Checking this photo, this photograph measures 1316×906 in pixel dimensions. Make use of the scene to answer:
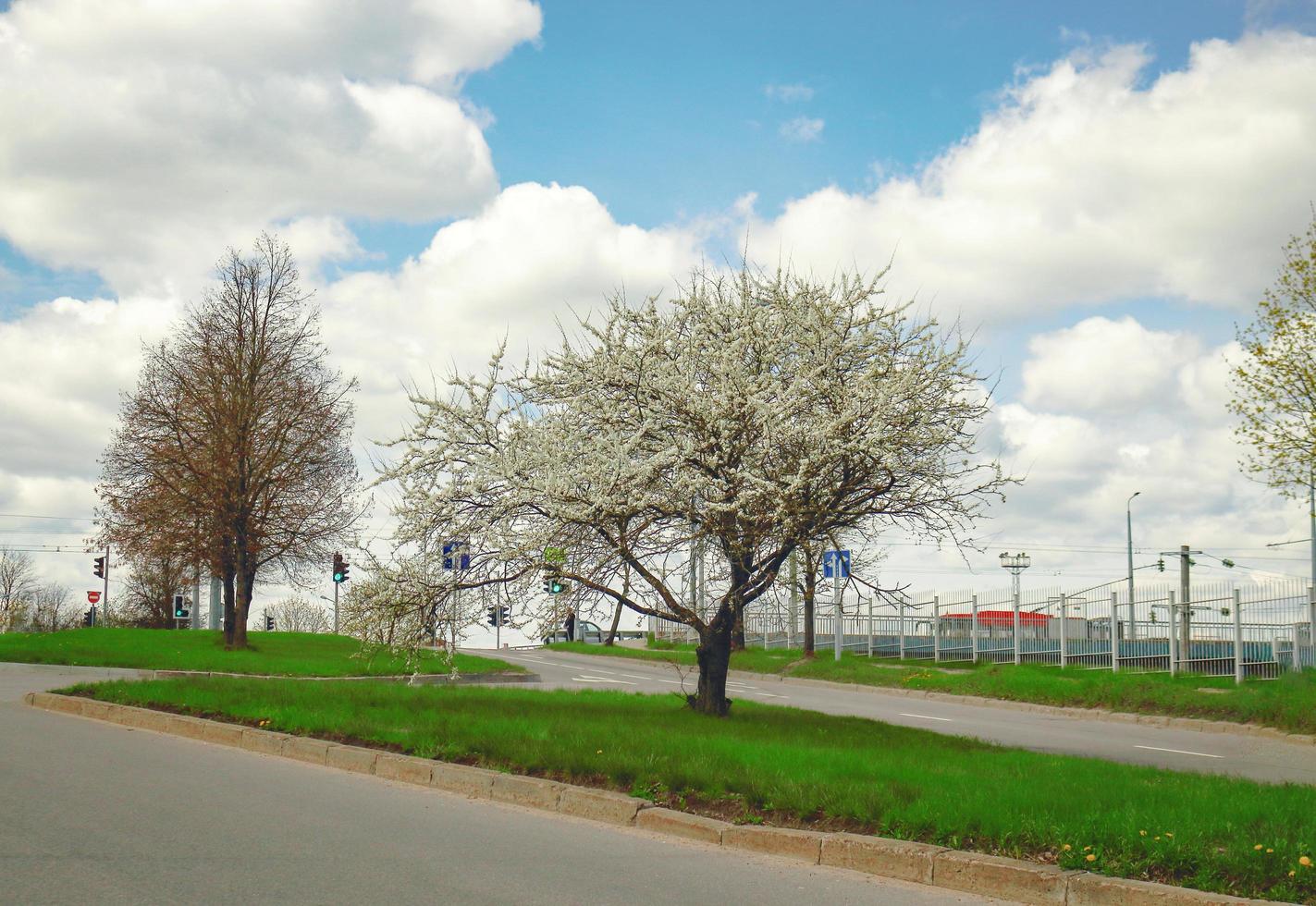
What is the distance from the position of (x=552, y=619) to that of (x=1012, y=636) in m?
21.0

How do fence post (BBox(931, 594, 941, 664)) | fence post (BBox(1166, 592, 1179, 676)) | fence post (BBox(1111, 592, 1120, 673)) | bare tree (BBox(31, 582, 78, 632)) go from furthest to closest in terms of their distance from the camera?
1. bare tree (BBox(31, 582, 78, 632))
2. fence post (BBox(931, 594, 941, 664))
3. fence post (BBox(1111, 592, 1120, 673))
4. fence post (BBox(1166, 592, 1179, 676))

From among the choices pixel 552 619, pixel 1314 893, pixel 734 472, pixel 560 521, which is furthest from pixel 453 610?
pixel 1314 893

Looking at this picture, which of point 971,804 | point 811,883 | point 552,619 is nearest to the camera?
point 811,883

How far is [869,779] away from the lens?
884cm

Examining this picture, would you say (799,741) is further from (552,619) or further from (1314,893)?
(1314,893)

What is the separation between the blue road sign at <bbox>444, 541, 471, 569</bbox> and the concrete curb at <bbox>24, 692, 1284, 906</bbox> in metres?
3.29

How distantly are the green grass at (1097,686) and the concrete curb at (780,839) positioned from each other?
4821 millimetres

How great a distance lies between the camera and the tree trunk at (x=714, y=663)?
14.5m

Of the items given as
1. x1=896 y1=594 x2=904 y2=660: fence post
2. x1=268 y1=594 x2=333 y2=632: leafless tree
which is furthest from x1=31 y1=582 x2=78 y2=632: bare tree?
x1=896 y1=594 x2=904 y2=660: fence post

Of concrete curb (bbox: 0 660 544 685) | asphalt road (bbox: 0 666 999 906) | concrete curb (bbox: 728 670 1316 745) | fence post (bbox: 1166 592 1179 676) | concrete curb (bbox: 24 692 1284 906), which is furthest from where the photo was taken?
fence post (bbox: 1166 592 1179 676)

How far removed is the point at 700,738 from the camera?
36.4 ft

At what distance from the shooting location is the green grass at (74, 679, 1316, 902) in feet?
22.1

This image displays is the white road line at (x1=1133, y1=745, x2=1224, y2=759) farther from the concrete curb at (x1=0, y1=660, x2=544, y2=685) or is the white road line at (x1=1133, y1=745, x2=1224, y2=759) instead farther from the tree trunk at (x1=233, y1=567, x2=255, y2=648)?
the tree trunk at (x1=233, y1=567, x2=255, y2=648)

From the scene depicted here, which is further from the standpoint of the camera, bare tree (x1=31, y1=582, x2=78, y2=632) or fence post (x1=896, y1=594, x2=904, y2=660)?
bare tree (x1=31, y1=582, x2=78, y2=632)
